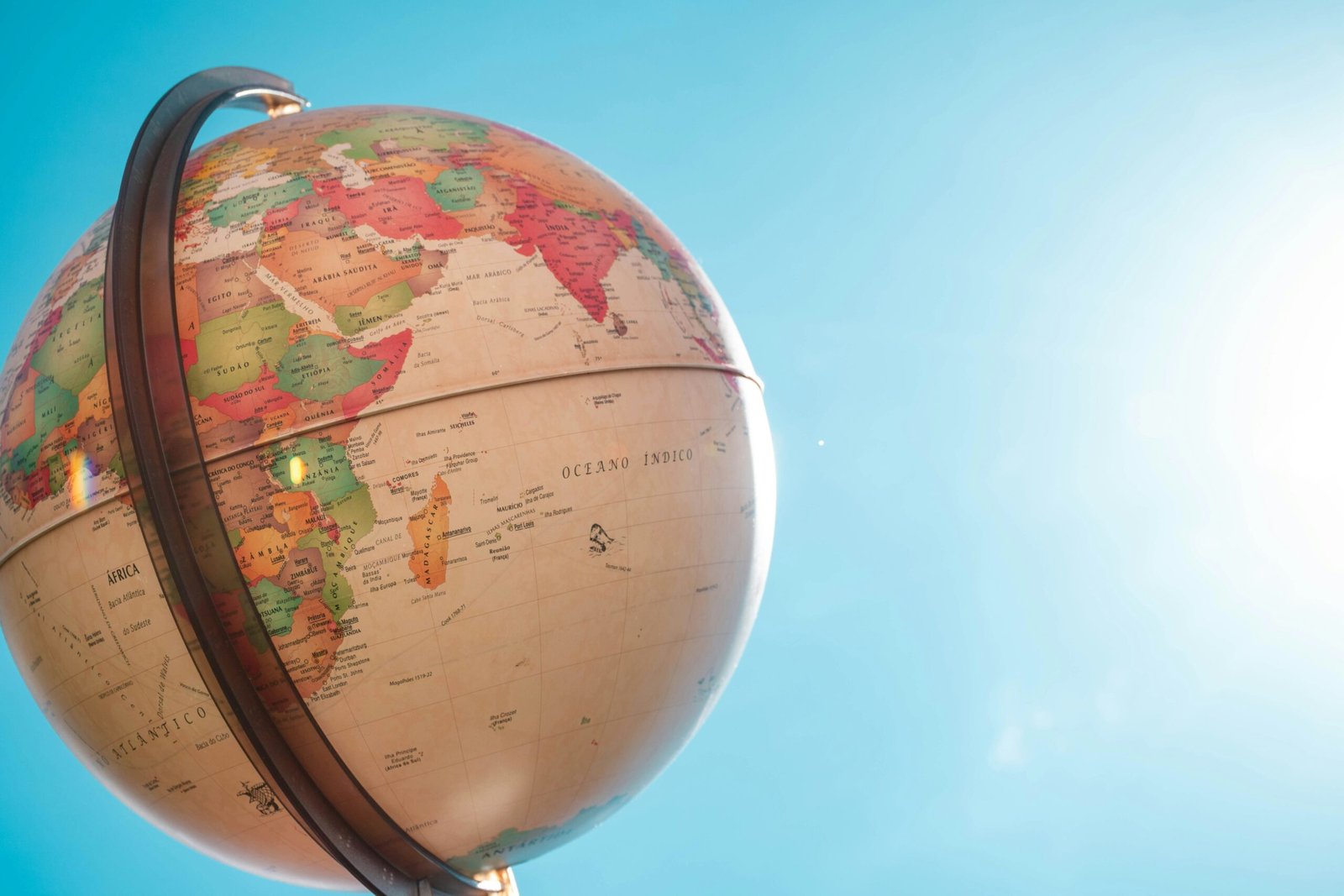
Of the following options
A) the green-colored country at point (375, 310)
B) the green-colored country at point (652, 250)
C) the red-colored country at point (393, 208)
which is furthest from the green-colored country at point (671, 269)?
the green-colored country at point (375, 310)

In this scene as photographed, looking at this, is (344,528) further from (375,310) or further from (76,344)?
(76,344)

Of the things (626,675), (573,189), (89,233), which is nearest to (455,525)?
(626,675)

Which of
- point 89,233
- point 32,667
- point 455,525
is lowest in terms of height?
point 32,667

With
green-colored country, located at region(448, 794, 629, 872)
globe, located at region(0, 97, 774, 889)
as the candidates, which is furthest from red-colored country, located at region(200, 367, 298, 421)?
green-colored country, located at region(448, 794, 629, 872)

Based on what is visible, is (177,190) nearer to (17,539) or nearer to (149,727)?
(17,539)

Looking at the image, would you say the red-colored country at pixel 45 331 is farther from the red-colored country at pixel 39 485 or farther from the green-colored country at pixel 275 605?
the green-colored country at pixel 275 605

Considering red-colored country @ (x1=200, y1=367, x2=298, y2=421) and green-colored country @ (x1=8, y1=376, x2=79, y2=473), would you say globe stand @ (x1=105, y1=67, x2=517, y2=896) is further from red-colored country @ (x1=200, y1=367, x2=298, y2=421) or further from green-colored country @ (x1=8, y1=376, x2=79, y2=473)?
green-colored country @ (x1=8, y1=376, x2=79, y2=473)

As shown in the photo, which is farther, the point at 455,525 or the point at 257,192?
the point at 257,192
